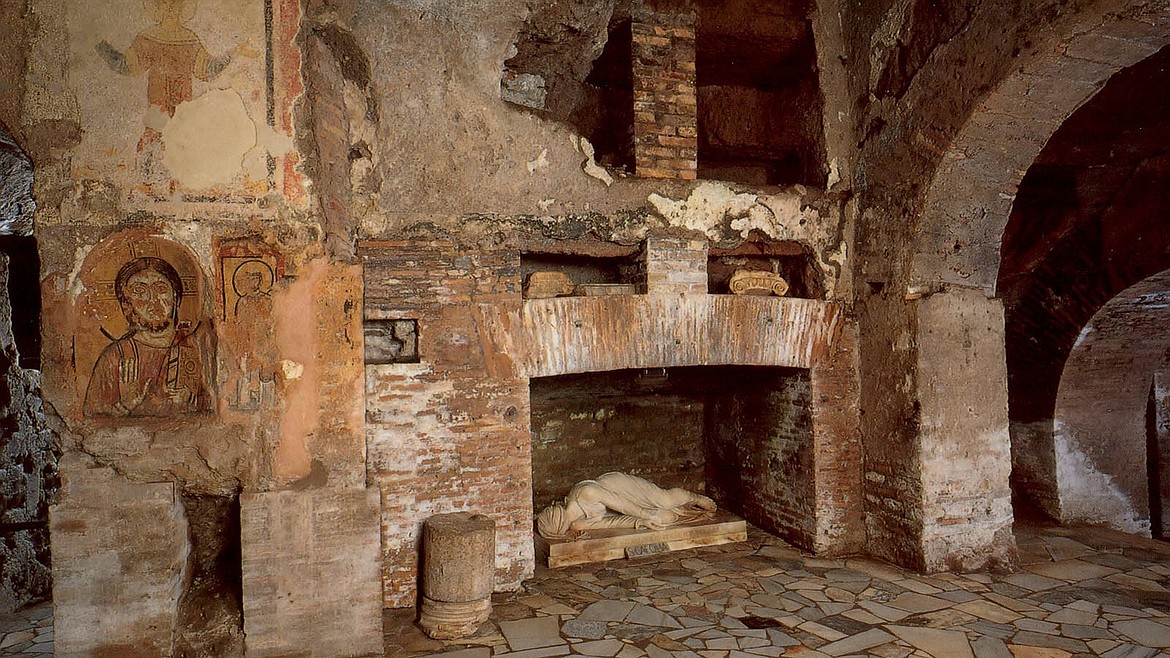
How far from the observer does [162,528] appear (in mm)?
3896

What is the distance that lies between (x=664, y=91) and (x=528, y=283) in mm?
1808

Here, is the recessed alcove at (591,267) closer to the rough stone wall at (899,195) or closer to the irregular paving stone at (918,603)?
the rough stone wall at (899,195)

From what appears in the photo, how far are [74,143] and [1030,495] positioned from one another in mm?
8404

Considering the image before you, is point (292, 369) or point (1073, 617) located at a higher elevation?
point (292, 369)

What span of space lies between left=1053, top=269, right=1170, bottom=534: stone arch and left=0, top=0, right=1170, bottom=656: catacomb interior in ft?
0.13

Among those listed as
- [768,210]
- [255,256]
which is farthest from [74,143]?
[768,210]

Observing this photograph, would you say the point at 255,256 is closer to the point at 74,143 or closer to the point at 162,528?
the point at 74,143

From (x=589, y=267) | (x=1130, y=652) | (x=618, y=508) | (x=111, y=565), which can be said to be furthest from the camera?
(x=589, y=267)

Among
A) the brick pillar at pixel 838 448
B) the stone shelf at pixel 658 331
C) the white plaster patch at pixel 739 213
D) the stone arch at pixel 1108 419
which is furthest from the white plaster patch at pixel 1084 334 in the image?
the white plaster patch at pixel 739 213

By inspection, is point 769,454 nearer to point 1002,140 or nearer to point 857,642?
point 857,642

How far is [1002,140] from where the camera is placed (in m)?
4.97

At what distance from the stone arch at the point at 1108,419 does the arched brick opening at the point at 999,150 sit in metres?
2.23

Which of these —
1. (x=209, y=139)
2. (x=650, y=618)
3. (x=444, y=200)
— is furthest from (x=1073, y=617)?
(x=209, y=139)

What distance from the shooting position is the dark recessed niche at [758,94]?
5.95 metres
